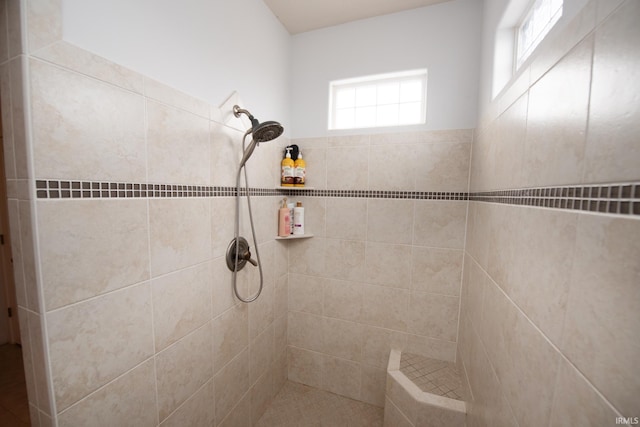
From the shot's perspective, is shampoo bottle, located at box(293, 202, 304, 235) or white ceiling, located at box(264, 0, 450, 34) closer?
white ceiling, located at box(264, 0, 450, 34)

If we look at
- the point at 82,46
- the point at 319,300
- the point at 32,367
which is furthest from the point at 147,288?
the point at 319,300

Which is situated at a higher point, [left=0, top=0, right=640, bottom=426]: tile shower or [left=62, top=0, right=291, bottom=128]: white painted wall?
[left=62, top=0, right=291, bottom=128]: white painted wall

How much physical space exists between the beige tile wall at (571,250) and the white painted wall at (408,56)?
63 centimetres

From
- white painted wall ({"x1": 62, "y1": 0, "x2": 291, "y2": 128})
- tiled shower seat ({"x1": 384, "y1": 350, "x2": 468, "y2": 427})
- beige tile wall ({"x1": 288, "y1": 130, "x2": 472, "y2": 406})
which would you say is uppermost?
white painted wall ({"x1": 62, "y1": 0, "x2": 291, "y2": 128})

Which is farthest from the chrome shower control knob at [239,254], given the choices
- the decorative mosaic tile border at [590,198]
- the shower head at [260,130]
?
the decorative mosaic tile border at [590,198]

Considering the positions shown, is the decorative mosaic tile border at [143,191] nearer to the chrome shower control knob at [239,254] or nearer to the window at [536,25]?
the chrome shower control knob at [239,254]

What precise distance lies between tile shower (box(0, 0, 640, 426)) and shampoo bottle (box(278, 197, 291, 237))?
138mm

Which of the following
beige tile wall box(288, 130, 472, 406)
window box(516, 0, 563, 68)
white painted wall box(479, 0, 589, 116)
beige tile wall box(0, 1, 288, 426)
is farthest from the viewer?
beige tile wall box(288, 130, 472, 406)

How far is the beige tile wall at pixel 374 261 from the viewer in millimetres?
1439

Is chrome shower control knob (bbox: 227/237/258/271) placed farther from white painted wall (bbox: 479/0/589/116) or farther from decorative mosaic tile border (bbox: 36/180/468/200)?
white painted wall (bbox: 479/0/589/116)

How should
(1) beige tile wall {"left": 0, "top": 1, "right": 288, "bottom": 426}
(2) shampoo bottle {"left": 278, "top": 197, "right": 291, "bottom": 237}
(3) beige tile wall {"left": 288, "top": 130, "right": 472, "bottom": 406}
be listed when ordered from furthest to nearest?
(2) shampoo bottle {"left": 278, "top": 197, "right": 291, "bottom": 237} < (3) beige tile wall {"left": 288, "top": 130, "right": 472, "bottom": 406} < (1) beige tile wall {"left": 0, "top": 1, "right": 288, "bottom": 426}

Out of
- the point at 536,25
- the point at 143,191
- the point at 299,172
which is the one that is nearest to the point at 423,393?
the point at 299,172

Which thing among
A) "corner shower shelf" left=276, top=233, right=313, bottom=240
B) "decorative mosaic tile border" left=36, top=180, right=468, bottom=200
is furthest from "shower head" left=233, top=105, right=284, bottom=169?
"corner shower shelf" left=276, top=233, right=313, bottom=240

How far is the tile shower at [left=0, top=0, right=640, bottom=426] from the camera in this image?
399mm
